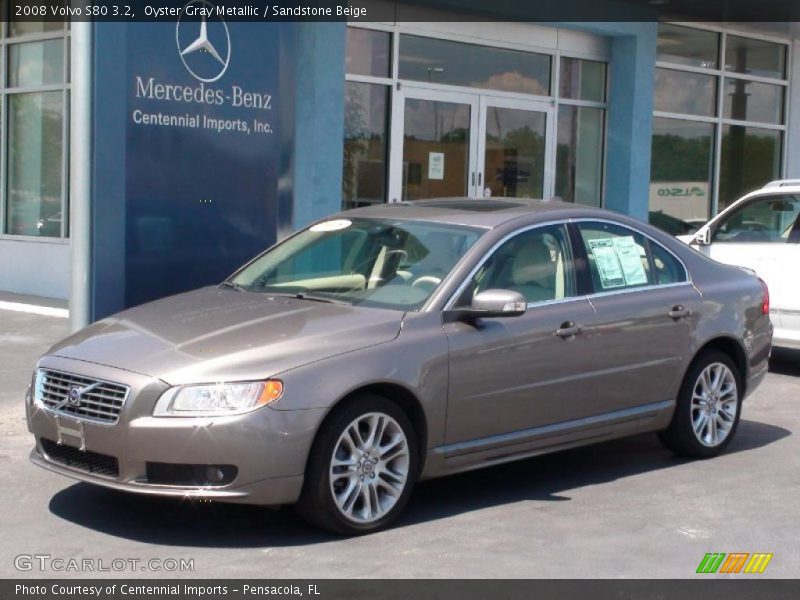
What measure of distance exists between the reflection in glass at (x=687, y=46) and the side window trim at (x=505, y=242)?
10735 mm

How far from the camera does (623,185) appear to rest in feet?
53.2

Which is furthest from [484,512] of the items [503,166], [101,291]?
[503,166]

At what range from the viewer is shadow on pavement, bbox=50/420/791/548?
5.71 meters

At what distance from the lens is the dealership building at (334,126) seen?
8828 mm

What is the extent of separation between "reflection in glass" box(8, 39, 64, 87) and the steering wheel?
889cm

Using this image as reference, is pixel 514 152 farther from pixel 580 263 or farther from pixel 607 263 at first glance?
pixel 580 263

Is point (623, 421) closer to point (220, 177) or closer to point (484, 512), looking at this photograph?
point (484, 512)

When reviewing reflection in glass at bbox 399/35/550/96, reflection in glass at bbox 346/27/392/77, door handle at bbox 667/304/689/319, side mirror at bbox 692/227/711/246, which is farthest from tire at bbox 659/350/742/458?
reflection in glass at bbox 399/35/550/96

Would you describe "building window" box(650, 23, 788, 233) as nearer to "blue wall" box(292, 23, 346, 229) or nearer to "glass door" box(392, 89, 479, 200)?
"glass door" box(392, 89, 479, 200)

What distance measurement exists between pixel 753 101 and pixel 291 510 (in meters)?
14.3

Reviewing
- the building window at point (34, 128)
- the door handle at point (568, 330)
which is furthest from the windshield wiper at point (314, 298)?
the building window at point (34, 128)

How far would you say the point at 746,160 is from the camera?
18.6 m

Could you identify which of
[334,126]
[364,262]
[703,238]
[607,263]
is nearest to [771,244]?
[703,238]
